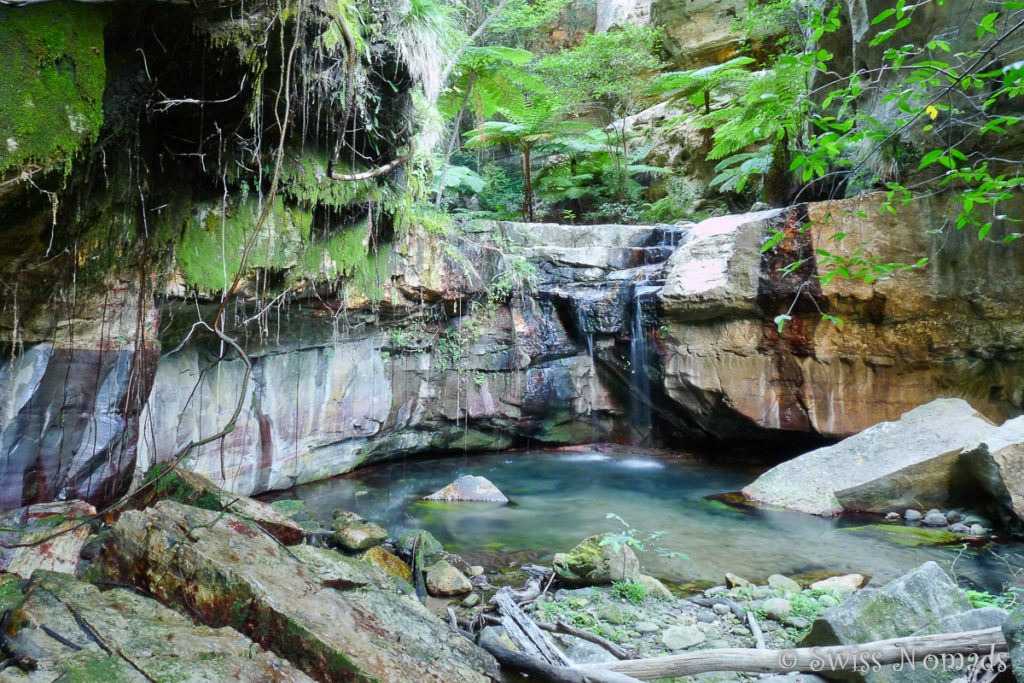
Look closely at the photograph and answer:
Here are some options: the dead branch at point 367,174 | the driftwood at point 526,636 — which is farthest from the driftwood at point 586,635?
the dead branch at point 367,174

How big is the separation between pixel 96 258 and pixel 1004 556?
7576 mm

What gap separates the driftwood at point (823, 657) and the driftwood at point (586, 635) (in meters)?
0.51

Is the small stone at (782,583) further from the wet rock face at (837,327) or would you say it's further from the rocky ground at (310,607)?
the wet rock face at (837,327)

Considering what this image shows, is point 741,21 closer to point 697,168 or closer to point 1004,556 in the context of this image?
point 697,168

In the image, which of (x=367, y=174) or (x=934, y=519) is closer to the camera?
(x=367, y=174)

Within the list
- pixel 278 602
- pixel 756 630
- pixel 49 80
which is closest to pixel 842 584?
pixel 756 630

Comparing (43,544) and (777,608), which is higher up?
(43,544)

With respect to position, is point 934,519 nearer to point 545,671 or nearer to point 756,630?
point 756,630

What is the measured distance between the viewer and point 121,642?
82.3 inches

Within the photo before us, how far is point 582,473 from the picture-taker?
8352 mm

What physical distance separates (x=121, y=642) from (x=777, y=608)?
3621mm

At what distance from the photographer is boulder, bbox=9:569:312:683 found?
1.92 meters

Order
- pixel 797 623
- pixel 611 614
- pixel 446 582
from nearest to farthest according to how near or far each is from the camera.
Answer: pixel 797 623 → pixel 611 614 → pixel 446 582

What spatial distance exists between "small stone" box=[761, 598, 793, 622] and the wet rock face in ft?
12.4
